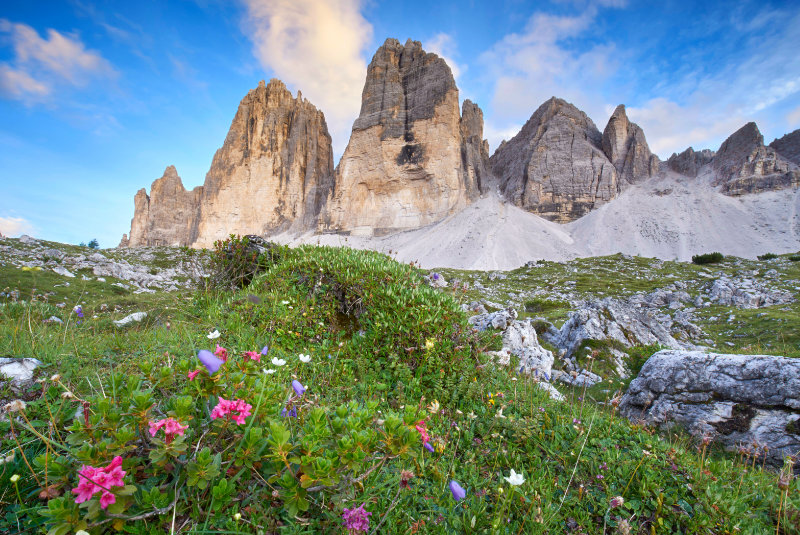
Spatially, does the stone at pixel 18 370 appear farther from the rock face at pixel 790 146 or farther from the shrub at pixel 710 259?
the rock face at pixel 790 146

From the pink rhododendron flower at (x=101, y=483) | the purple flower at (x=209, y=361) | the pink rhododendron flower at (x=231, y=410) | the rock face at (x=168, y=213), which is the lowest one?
the pink rhododendron flower at (x=101, y=483)

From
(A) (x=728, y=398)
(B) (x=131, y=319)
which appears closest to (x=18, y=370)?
(B) (x=131, y=319)

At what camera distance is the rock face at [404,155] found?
282 ft

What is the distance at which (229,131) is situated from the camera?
105 meters

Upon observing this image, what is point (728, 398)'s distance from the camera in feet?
16.2

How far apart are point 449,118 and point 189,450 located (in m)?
94.3

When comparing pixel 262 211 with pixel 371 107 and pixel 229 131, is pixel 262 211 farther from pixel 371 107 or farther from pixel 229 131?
pixel 371 107

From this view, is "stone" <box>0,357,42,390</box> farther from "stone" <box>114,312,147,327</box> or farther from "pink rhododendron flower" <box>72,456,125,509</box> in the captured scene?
"stone" <box>114,312,147,327</box>

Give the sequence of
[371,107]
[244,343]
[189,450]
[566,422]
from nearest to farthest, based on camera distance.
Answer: [189,450]
[566,422]
[244,343]
[371,107]

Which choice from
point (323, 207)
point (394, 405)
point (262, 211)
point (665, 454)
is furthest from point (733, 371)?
point (262, 211)

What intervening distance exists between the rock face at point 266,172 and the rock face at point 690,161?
99956 mm

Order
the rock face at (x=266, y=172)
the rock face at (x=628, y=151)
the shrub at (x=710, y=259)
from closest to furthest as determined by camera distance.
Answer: the shrub at (x=710, y=259) → the rock face at (x=628, y=151) → the rock face at (x=266, y=172)

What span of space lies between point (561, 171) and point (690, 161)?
3615 centimetres

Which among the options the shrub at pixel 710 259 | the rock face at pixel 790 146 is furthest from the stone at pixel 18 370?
the rock face at pixel 790 146
